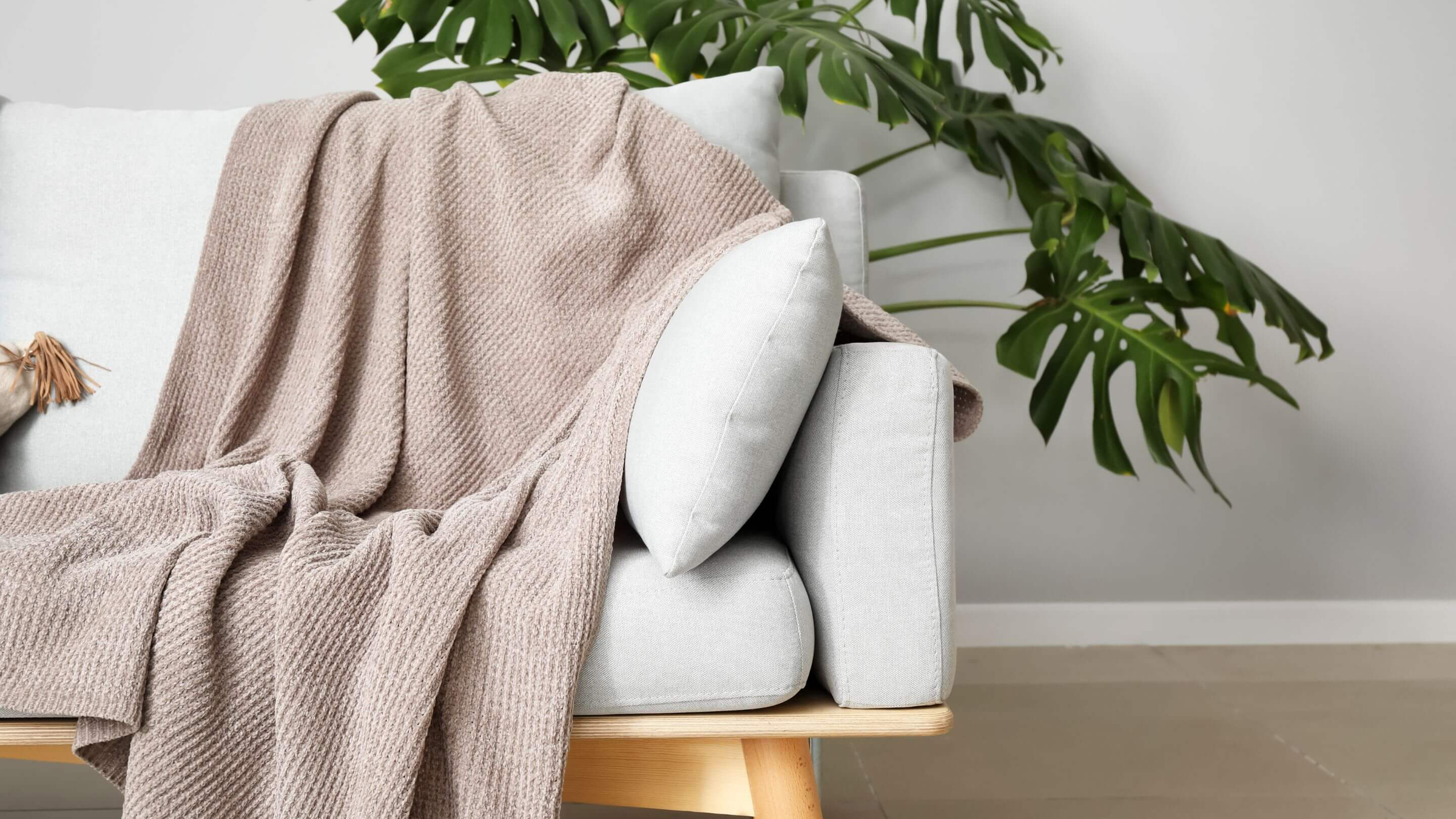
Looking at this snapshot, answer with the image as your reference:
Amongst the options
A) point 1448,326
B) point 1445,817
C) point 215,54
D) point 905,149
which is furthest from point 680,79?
point 1448,326

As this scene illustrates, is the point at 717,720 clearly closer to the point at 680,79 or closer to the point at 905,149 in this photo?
the point at 680,79

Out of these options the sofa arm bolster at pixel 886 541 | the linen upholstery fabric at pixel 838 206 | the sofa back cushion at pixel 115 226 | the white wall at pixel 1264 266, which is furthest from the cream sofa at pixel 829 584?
the white wall at pixel 1264 266

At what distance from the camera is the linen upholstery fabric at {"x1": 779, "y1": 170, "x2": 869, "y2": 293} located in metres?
1.19

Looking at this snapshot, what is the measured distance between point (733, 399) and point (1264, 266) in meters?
1.77

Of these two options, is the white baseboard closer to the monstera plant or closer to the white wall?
the white wall

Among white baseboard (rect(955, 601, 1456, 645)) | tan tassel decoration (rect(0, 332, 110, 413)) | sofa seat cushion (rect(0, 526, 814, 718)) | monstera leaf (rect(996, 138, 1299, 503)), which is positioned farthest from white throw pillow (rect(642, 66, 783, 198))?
white baseboard (rect(955, 601, 1456, 645))

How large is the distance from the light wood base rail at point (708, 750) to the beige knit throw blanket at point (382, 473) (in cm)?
5

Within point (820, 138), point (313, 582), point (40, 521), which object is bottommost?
point (40, 521)

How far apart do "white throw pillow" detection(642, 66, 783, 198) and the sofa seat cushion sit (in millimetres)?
619

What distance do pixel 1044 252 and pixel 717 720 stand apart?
91 cm

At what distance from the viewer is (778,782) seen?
72 cm

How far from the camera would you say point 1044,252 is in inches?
53.4

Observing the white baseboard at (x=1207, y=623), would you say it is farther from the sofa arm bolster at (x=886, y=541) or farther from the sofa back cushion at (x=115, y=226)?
the sofa arm bolster at (x=886, y=541)

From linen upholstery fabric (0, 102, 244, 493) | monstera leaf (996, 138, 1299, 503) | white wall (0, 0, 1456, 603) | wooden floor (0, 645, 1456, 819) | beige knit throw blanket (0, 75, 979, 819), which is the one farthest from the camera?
white wall (0, 0, 1456, 603)
